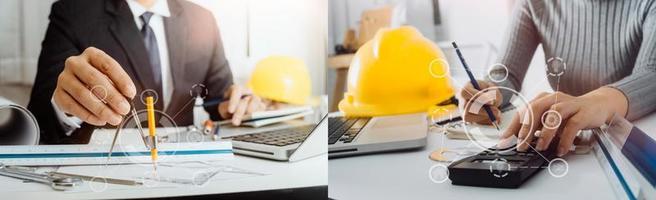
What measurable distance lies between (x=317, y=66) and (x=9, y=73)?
29.0 inches

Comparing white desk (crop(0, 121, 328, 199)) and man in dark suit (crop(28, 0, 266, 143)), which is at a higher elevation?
man in dark suit (crop(28, 0, 266, 143))

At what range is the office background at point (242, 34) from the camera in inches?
59.4

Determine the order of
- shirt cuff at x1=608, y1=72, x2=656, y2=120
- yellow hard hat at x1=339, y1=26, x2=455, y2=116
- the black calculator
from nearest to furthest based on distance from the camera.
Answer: shirt cuff at x1=608, y1=72, x2=656, y2=120 → the black calculator → yellow hard hat at x1=339, y1=26, x2=455, y2=116

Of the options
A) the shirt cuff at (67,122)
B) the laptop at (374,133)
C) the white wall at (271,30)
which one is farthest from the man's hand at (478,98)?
the shirt cuff at (67,122)

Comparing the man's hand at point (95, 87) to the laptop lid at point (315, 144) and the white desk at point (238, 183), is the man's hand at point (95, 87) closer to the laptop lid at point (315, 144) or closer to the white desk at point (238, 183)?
the white desk at point (238, 183)

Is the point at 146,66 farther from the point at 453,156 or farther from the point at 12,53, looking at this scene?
the point at 453,156

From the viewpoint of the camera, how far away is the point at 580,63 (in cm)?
127

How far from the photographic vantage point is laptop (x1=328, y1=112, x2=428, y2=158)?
149 centimetres

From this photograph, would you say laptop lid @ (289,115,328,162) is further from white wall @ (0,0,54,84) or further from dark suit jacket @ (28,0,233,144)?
white wall @ (0,0,54,84)

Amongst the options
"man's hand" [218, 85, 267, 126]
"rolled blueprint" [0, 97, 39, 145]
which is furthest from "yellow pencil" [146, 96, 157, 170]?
"rolled blueprint" [0, 97, 39, 145]

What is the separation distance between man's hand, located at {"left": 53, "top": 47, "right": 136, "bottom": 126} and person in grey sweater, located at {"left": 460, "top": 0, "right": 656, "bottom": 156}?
2.79 feet

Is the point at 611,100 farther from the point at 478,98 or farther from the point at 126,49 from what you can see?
the point at 126,49

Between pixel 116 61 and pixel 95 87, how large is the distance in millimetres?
80

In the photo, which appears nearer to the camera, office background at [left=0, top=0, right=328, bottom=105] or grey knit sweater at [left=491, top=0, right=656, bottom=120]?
grey knit sweater at [left=491, top=0, right=656, bottom=120]
